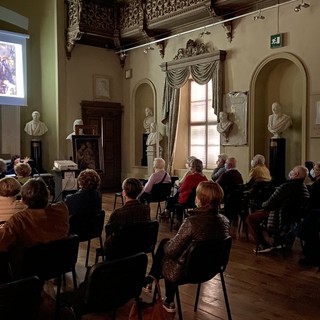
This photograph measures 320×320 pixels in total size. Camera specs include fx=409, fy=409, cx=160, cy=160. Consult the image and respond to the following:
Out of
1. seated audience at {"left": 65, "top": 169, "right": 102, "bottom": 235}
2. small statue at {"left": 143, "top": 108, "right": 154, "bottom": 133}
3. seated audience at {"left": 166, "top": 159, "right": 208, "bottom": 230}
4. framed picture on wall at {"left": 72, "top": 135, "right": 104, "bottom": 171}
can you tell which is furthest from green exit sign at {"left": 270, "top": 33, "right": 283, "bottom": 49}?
seated audience at {"left": 65, "top": 169, "right": 102, "bottom": 235}

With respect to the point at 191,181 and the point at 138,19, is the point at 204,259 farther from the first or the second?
the point at 138,19

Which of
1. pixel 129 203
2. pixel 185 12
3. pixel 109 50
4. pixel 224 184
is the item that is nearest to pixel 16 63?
pixel 109 50

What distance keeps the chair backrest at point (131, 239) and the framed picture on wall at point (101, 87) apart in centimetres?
811

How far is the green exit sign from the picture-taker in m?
7.62

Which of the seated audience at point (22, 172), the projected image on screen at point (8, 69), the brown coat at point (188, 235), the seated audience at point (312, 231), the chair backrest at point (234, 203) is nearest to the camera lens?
the brown coat at point (188, 235)

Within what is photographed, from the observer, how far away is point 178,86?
376 inches

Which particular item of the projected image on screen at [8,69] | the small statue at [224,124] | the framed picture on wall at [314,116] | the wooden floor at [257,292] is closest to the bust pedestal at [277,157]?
the framed picture on wall at [314,116]

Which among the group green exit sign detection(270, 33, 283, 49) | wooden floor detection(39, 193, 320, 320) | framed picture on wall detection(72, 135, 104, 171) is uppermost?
green exit sign detection(270, 33, 283, 49)

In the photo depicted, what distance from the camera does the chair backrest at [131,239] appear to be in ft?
10.5

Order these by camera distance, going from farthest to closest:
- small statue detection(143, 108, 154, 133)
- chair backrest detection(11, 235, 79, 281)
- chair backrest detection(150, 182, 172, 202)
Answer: small statue detection(143, 108, 154, 133), chair backrest detection(150, 182, 172, 202), chair backrest detection(11, 235, 79, 281)

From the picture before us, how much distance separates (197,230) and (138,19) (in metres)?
8.14

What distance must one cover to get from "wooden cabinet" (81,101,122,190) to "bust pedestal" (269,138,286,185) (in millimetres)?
4983

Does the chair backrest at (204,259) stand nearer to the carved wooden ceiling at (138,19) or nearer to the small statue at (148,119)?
the carved wooden ceiling at (138,19)

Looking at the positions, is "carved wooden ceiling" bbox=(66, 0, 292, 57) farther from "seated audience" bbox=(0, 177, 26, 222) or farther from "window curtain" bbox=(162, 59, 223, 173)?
"seated audience" bbox=(0, 177, 26, 222)
